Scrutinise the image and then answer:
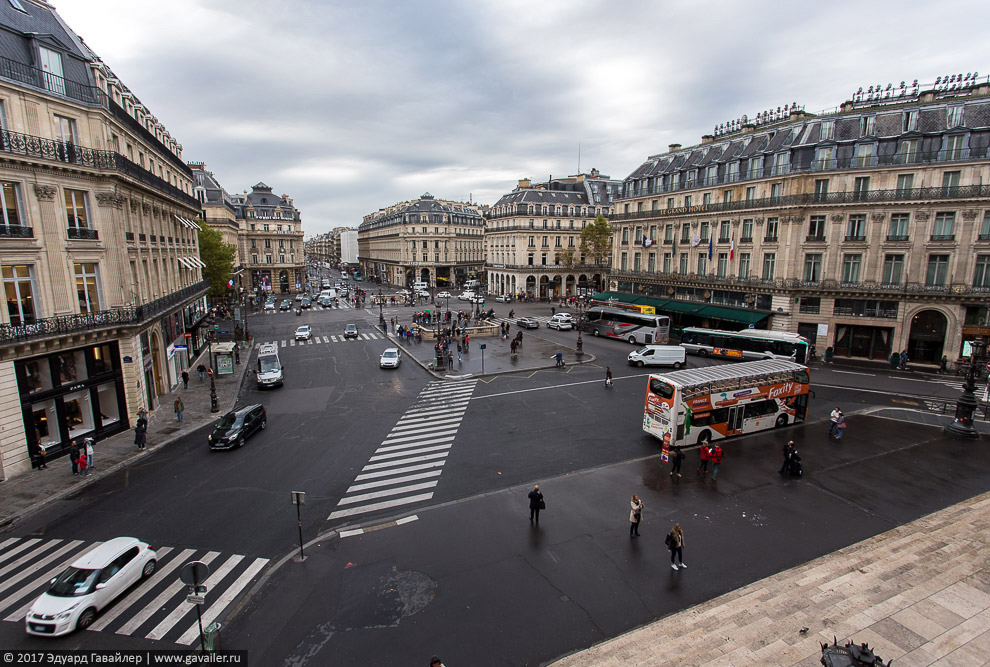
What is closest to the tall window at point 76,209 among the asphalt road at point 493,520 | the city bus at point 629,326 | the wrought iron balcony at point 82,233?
the wrought iron balcony at point 82,233

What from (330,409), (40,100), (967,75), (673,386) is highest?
(967,75)

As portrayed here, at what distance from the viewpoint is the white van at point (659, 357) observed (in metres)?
37.4

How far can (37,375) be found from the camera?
794 inches

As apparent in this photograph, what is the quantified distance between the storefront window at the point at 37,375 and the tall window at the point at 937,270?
5542 centimetres

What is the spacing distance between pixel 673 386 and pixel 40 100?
29.7 m

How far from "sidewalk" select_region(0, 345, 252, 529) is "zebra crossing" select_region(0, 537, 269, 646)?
2.93 meters

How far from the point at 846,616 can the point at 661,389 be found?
36.2 ft

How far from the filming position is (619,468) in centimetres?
1947

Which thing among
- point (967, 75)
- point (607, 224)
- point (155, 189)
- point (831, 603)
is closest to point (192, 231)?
point (155, 189)

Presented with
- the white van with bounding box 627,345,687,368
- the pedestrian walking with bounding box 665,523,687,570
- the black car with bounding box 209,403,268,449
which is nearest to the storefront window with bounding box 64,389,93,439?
the black car with bounding box 209,403,268,449

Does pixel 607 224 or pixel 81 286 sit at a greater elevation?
pixel 607 224

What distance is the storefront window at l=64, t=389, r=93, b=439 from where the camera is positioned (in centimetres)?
2148

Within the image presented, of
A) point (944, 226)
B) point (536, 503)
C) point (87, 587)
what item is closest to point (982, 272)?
point (944, 226)

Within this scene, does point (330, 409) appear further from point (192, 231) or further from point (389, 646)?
point (192, 231)
